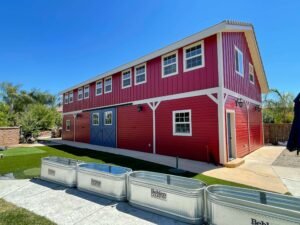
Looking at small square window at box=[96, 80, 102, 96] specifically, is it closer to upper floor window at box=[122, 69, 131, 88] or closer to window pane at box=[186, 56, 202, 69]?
upper floor window at box=[122, 69, 131, 88]

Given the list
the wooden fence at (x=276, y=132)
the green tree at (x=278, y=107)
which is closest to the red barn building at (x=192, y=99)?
the wooden fence at (x=276, y=132)

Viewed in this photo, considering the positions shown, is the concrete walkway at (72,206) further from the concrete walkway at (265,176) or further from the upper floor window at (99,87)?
the upper floor window at (99,87)

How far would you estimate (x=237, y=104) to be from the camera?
9.45 metres

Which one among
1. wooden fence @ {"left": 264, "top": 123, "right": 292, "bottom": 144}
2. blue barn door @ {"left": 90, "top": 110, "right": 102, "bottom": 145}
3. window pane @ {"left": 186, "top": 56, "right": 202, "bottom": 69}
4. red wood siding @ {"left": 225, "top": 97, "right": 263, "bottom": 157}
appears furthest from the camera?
blue barn door @ {"left": 90, "top": 110, "right": 102, "bottom": 145}

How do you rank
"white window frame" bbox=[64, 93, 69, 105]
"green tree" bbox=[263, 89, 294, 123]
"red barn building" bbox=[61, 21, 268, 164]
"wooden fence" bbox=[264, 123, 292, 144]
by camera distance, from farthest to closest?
"white window frame" bbox=[64, 93, 69, 105]
"green tree" bbox=[263, 89, 294, 123]
"wooden fence" bbox=[264, 123, 292, 144]
"red barn building" bbox=[61, 21, 268, 164]

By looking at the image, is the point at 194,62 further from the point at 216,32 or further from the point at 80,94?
the point at 80,94

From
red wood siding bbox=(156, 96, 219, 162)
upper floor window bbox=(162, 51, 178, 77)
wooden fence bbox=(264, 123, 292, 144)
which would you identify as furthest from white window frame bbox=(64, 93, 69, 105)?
wooden fence bbox=(264, 123, 292, 144)

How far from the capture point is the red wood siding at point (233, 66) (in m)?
8.53

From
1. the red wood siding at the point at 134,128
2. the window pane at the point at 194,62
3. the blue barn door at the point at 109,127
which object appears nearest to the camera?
the window pane at the point at 194,62

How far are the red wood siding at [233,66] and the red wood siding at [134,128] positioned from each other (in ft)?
14.4

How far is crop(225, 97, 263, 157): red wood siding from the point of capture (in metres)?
9.10

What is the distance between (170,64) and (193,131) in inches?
142

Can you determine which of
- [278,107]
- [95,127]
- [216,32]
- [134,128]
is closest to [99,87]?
[95,127]

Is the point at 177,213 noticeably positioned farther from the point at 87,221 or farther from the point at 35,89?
the point at 35,89
